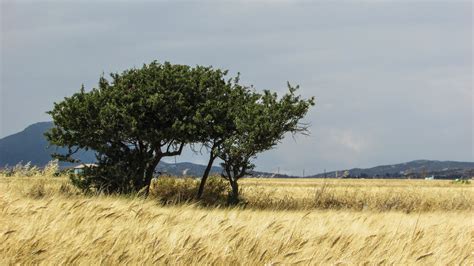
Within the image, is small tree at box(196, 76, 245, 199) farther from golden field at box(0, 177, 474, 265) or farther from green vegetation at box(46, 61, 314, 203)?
golden field at box(0, 177, 474, 265)

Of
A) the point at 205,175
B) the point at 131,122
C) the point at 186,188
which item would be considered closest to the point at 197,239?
the point at 131,122

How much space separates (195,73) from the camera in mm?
32656

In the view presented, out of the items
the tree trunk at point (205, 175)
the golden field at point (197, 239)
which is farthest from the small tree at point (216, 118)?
the golden field at point (197, 239)

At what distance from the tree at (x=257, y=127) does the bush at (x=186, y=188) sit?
138 centimetres

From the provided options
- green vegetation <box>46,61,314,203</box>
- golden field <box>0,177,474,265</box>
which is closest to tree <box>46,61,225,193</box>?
green vegetation <box>46,61,314,203</box>

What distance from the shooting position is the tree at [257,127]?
29984 millimetres

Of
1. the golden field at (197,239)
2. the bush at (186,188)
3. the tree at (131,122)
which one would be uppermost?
the tree at (131,122)

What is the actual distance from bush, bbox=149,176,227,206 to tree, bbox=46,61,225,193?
4.20 feet

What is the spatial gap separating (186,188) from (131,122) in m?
6.16

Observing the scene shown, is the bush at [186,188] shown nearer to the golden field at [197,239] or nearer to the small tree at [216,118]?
the small tree at [216,118]

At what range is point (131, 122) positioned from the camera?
29.1m

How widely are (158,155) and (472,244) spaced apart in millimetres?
23317

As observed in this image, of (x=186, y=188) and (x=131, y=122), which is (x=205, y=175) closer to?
(x=186, y=188)

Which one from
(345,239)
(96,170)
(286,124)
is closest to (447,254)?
(345,239)
